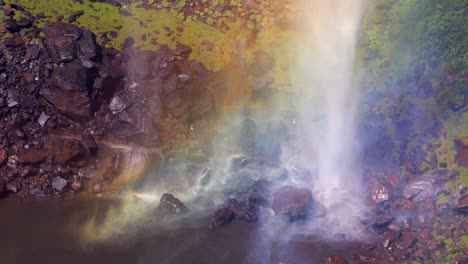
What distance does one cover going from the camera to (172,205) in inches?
658

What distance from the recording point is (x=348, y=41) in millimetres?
22250

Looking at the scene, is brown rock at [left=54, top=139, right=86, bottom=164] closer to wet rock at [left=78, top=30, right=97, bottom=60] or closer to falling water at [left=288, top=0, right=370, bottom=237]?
wet rock at [left=78, top=30, right=97, bottom=60]

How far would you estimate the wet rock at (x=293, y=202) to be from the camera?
16656mm

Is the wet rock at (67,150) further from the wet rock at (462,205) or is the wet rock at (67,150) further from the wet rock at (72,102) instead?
the wet rock at (462,205)

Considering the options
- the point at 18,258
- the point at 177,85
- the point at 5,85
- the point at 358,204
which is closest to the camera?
the point at 18,258

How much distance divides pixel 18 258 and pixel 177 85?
916 centimetres

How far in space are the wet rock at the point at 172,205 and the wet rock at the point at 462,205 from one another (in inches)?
383

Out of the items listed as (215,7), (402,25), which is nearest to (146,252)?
(215,7)

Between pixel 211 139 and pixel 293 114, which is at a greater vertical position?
pixel 293 114

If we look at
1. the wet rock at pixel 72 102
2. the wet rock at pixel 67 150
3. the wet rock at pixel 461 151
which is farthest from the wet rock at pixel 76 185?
the wet rock at pixel 461 151

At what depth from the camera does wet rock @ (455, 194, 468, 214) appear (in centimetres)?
1642

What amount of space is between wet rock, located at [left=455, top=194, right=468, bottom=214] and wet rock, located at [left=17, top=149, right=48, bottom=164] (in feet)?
50.2

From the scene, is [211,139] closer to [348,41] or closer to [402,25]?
[348,41]

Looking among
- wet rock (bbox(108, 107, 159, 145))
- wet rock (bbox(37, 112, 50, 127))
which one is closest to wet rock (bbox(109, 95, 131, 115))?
wet rock (bbox(108, 107, 159, 145))
